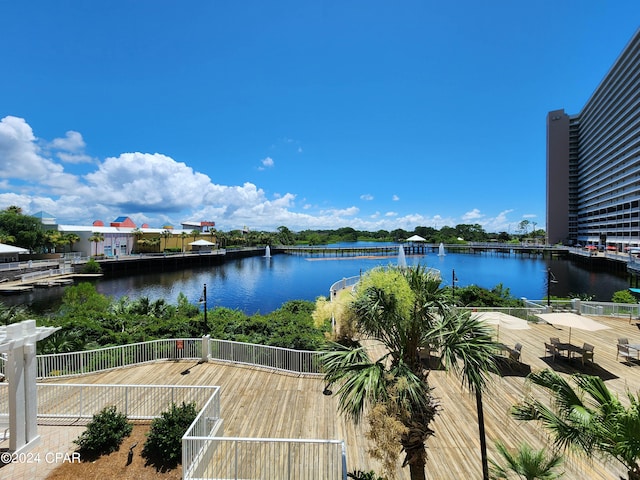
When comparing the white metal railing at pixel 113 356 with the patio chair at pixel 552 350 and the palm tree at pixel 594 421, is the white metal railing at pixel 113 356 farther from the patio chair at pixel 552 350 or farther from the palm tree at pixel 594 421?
the patio chair at pixel 552 350

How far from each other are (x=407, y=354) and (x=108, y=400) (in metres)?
7.81

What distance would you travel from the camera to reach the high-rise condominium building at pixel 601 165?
61.8m

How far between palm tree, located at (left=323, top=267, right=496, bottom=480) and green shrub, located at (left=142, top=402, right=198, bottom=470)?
3251mm

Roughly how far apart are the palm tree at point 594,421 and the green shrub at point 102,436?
7.23 m

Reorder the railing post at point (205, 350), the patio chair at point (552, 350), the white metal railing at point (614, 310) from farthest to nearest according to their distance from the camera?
the white metal railing at point (614, 310), the railing post at point (205, 350), the patio chair at point (552, 350)

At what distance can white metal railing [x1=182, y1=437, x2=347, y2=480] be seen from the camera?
5.05m

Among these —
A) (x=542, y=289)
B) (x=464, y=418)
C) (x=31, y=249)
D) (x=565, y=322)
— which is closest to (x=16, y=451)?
A: (x=464, y=418)

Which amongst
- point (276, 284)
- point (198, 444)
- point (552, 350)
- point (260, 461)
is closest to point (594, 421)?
point (260, 461)

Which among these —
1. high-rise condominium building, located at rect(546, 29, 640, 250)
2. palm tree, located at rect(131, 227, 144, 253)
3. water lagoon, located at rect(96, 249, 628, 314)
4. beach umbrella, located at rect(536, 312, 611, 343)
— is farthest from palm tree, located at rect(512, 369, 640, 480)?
high-rise condominium building, located at rect(546, 29, 640, 250)

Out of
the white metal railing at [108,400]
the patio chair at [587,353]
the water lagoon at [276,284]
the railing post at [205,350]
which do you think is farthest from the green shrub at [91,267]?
the patio chair at [587,353]

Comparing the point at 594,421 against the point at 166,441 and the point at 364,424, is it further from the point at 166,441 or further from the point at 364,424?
the point at 166,441

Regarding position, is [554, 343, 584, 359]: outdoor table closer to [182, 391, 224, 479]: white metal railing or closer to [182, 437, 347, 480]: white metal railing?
[182, 437, 347, 480]: white metal railing

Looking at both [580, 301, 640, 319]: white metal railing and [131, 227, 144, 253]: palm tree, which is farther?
[131, 227, 144, 253]: palm tree

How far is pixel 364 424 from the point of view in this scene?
7.05 meters
